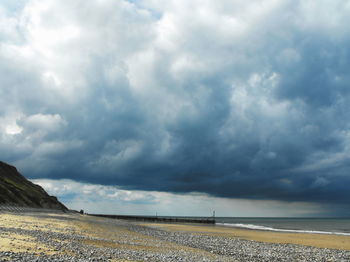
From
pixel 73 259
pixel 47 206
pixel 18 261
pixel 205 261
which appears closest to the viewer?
pixel 18 261

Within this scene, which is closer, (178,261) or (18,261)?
→ (18,261)

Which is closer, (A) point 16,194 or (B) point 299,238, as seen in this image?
(B) point 299,238

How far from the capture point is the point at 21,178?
144750mm

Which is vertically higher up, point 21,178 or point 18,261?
point 21,178

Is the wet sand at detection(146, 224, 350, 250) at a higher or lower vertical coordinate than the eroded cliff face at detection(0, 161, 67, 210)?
lower

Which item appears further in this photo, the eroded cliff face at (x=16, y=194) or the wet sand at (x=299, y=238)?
the eroded cliff face at (x=16, y=194)

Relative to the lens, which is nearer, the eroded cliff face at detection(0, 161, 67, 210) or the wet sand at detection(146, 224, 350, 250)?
the wet sand at detection(146, 224, 350, 250)

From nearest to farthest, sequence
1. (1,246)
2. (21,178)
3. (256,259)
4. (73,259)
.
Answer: (73,259) → (1,246) → (256,259) → (21,178)

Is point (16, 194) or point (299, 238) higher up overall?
point (16, 194)

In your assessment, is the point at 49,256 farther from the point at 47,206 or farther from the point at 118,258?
the point at 47,206

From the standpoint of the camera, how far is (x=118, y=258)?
1773cm

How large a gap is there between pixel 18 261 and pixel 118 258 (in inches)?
227

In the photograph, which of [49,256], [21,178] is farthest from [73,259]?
[21,178]

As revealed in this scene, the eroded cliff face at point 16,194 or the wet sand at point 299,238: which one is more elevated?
the eroded cliff face at point 16,194
